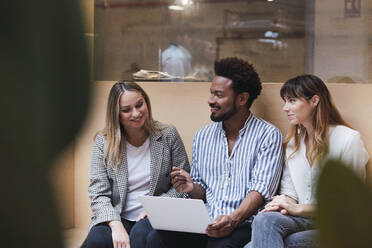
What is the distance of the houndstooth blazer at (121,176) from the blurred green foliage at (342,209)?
2.21 metres

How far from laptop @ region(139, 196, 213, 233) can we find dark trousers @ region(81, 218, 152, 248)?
0.36 ft

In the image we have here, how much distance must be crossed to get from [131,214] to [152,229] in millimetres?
208

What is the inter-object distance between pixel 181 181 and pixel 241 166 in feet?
0.82

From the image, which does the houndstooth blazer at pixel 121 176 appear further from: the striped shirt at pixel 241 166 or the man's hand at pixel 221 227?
the man's hand at pixel 221 227

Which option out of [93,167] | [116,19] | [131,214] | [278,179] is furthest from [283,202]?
[116,19]

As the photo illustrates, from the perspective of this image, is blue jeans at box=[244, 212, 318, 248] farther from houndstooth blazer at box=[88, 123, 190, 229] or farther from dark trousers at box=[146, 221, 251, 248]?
houndstooth blazer at box=[88, 123, 190, 229]

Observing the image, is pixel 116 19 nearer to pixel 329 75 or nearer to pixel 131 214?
pixel 329 75

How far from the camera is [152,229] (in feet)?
7.09

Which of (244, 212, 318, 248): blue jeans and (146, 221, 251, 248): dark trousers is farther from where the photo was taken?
(146, 221, 251, 248): dark trousers

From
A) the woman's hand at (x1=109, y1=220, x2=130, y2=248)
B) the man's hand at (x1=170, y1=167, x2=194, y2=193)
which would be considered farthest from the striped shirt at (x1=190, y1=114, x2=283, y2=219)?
the woman's hand at (x1=109, y1=220, x2=130, y2=248)

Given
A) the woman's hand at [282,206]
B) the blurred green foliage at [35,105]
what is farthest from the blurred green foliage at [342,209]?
the woman's hand at [282,206]

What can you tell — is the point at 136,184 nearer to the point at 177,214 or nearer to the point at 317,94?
the point at 177,214

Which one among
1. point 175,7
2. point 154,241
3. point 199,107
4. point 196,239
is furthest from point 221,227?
point 175,7

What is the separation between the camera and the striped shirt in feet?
7.20
